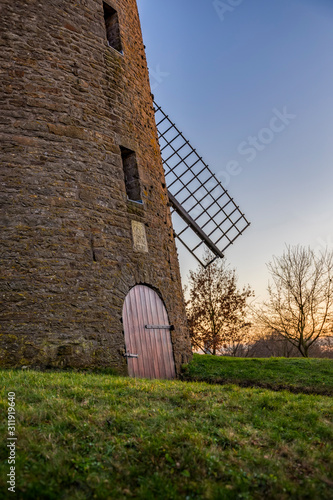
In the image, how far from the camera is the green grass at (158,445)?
2.92m

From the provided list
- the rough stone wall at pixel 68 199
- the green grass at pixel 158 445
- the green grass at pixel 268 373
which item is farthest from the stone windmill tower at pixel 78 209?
the green grass at pixel 158 445

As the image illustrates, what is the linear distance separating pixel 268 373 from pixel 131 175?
5.63 meters

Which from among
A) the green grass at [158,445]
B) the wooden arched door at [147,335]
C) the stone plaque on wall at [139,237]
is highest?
the stone plaque on wall at [139,237]

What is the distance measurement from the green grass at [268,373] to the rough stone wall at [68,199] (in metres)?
0.67

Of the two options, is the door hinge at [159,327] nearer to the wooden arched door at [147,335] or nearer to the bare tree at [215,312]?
the wooden arched door at [147,335]

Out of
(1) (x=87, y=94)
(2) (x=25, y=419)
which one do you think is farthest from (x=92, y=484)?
(1) (x=87, y=94)

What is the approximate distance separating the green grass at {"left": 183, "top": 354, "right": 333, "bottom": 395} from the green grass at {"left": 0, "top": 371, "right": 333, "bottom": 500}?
3.11 metres

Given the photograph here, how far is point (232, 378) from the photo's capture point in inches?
354

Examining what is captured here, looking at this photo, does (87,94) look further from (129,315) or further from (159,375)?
(159,375)

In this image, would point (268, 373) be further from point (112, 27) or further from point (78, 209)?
point (112, 27)

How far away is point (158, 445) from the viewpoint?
3482 mm

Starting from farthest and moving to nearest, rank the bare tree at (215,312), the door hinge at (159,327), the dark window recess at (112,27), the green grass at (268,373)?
the bare tree at (215,312), the dark window recess at (112,27), the door hinge at (159,327), the green grass at (268,373)

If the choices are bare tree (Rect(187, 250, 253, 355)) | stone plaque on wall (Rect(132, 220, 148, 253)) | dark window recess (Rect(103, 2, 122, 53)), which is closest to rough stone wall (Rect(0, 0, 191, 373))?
stone plaque on wall (Rect(132, 220, 148, 253))

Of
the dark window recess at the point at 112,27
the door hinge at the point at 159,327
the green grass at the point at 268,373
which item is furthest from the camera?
the dark window recess at the point at 112,27
